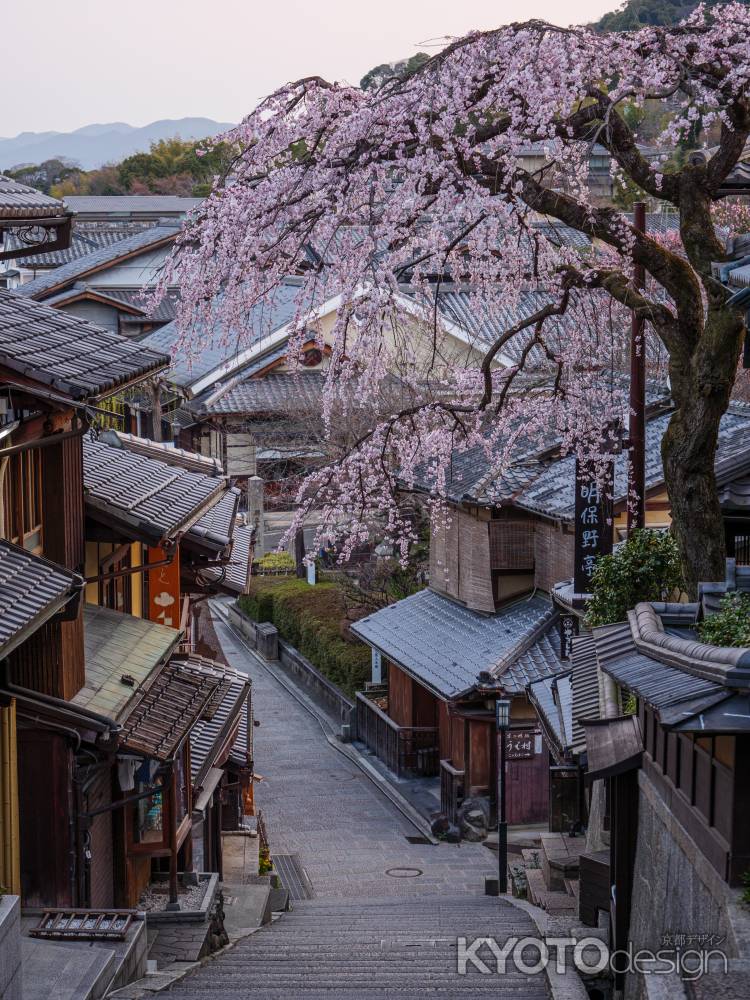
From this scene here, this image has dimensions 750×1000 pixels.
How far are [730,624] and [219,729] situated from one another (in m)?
9.58

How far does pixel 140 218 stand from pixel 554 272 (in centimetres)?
5779

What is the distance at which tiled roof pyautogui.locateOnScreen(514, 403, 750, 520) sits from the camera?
19047 millimetres

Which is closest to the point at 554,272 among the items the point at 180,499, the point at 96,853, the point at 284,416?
the point at 180,499

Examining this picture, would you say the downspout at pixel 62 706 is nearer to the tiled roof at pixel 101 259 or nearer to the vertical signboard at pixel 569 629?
the vertical signboard at pixel 569 629

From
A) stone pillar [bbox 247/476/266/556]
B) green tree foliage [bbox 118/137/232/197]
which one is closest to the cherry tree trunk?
stone pillar [bbox 247/476/266/556]

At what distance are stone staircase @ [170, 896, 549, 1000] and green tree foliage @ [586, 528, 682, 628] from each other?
3.70m

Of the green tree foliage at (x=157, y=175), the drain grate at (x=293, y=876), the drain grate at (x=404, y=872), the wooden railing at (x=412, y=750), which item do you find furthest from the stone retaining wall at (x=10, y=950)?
the green tree foliage at (x=157, y=175)

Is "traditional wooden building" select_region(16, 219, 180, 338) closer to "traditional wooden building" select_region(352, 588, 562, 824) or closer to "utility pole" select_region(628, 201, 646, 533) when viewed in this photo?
"traditional wooden building" select_region(352, 588, 562, 824)

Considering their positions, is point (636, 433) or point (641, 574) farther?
point (636, 433)

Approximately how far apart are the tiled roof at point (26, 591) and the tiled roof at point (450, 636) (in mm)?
13234

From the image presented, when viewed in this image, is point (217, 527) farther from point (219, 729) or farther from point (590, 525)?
point (590, 525)

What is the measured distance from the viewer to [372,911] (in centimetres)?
1645

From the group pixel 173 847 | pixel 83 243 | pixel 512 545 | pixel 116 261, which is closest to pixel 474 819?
pixel 512 545

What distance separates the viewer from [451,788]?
22.7m
